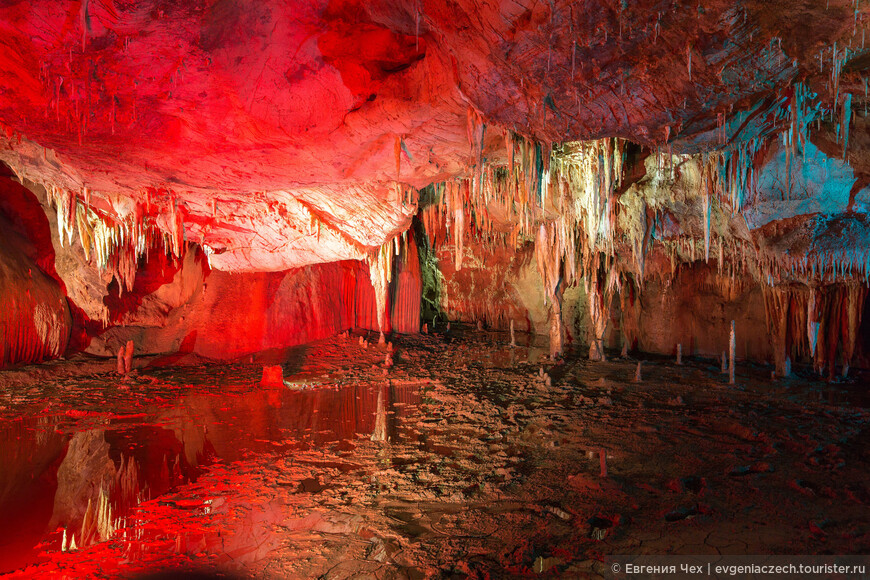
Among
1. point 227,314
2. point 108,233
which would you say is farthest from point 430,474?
point 227,314

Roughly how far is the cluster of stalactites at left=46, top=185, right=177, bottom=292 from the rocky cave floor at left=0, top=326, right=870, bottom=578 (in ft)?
9.08

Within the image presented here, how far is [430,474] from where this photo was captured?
513 centimetres

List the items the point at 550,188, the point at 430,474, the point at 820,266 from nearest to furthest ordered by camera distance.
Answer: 1. the point at 430,474
2. the point at 550,188
3. the point at 820,266

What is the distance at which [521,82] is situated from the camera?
454cm

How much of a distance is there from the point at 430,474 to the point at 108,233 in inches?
352

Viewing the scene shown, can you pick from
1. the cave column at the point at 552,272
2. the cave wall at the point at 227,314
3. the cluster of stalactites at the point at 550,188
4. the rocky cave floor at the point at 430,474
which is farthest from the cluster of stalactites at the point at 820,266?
the cave wall at the point at 227,314

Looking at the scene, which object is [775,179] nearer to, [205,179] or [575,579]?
[575,579]

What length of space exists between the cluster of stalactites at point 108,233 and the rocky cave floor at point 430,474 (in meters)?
2.77

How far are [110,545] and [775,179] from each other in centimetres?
874

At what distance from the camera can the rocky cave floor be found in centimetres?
364

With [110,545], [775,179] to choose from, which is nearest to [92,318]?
[110,545]

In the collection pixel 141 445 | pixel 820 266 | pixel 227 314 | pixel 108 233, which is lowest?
pixel 141 445

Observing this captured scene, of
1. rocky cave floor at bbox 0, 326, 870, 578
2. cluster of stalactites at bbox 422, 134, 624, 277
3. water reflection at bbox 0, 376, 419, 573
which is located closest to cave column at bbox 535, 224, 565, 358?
cluster of stalactites at bbox 422, 134, 624, 277

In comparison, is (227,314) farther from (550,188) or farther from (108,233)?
(550,188)
